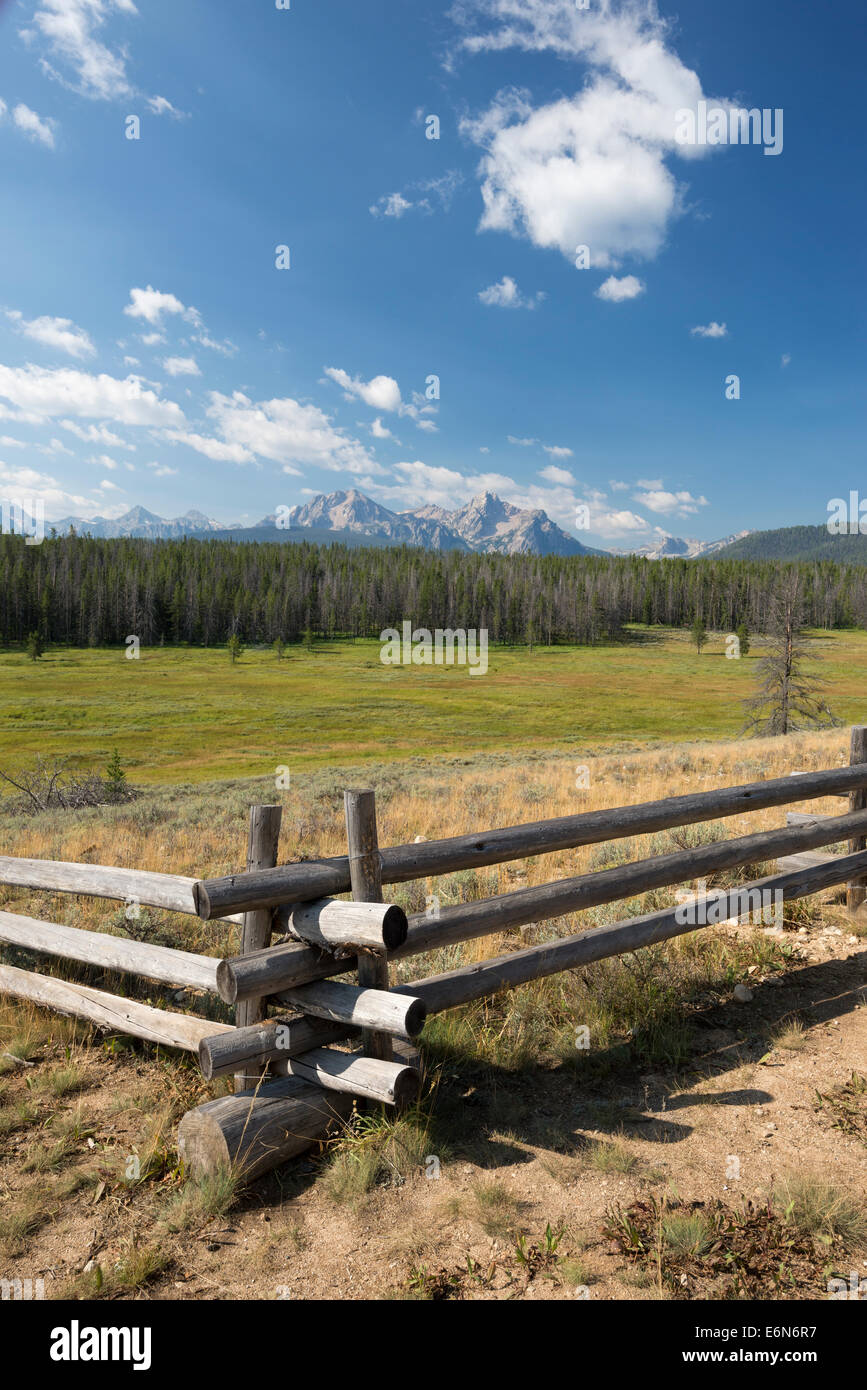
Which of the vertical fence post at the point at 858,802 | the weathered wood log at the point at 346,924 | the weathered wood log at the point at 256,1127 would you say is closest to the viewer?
the weathered wood log at the point at 256,1127

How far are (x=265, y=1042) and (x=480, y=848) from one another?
1690mm

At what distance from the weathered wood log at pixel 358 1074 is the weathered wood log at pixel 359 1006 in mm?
187

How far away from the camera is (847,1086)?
4379mm

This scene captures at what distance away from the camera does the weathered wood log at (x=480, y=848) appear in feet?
12.8

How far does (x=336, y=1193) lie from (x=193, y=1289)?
2.48 ft

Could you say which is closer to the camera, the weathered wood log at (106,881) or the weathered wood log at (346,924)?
the weathered wood log at (346,924)

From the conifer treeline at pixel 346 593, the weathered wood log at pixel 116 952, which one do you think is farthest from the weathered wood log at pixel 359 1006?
the conifer treeline at pixel 346 593

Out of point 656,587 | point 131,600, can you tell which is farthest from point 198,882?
point 656,587

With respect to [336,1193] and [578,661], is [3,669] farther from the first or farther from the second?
[336,1193]

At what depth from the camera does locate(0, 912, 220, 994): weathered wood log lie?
175 inches

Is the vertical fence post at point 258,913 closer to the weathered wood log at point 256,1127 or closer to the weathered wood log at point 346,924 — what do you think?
the weathered wood log at point 346,924

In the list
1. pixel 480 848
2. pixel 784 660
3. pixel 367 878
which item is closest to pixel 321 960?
pixel 367 878

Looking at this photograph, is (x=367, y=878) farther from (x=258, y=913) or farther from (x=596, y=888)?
(x=596, y=888)

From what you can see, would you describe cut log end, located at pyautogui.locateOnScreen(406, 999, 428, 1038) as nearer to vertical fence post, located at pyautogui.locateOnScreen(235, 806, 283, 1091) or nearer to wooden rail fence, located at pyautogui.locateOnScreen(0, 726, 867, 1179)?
wooden rail fence, located at pyautogui.locateOnScreen(0, 726, 867, 1179)
